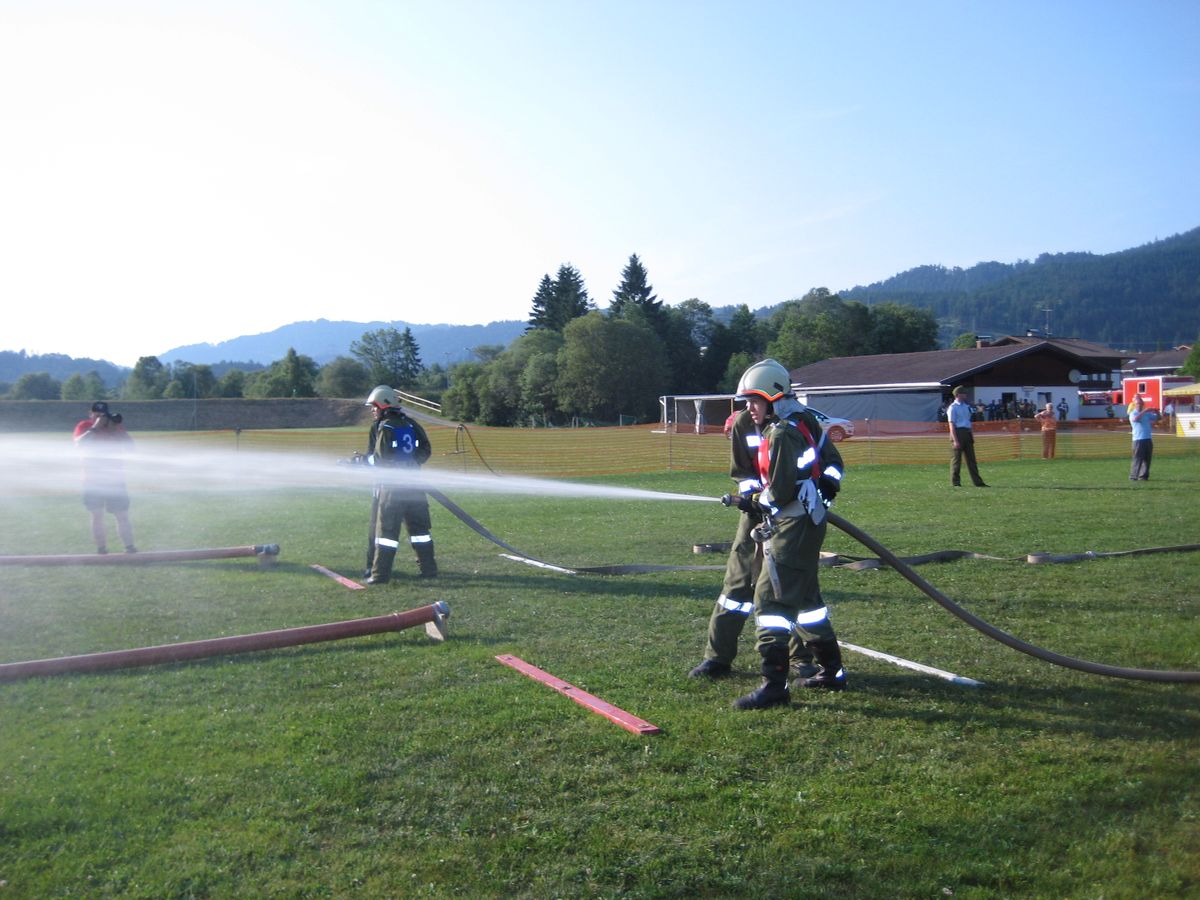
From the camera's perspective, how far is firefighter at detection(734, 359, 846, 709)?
20.3 feet

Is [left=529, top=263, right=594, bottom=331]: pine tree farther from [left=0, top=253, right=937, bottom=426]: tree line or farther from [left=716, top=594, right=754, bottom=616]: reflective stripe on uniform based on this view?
[left=716, top=594, right=754, bottom=616]: reflective stripe on uniform

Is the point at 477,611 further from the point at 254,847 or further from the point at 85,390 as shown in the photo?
the point at 85,390

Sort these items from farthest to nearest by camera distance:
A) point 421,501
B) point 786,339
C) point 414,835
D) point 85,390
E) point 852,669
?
point 786,339 → point 85,390 → point 421,501 → point 852,669 → point 414,835

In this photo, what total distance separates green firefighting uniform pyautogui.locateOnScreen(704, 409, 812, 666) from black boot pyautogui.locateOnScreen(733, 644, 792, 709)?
1.80ft

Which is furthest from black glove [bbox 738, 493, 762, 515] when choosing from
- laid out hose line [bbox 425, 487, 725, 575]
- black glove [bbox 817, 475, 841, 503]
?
laid out hose line [bbox 425, 487, 725, 575]

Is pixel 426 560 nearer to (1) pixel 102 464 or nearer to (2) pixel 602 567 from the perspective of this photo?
(2) pixel 602 567

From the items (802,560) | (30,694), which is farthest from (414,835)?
(30,694)

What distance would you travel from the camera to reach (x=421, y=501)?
10.8 meters

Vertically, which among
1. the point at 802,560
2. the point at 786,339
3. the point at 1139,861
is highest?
the point at 786,339

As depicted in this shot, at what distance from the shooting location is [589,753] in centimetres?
533

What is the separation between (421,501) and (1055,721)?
7.06 metres

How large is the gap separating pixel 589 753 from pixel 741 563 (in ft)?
6.53

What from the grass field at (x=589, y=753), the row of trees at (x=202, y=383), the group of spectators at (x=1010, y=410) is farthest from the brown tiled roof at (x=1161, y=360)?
the grass field at (x=589, y=753)

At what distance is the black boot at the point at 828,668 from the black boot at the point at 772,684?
42cm
